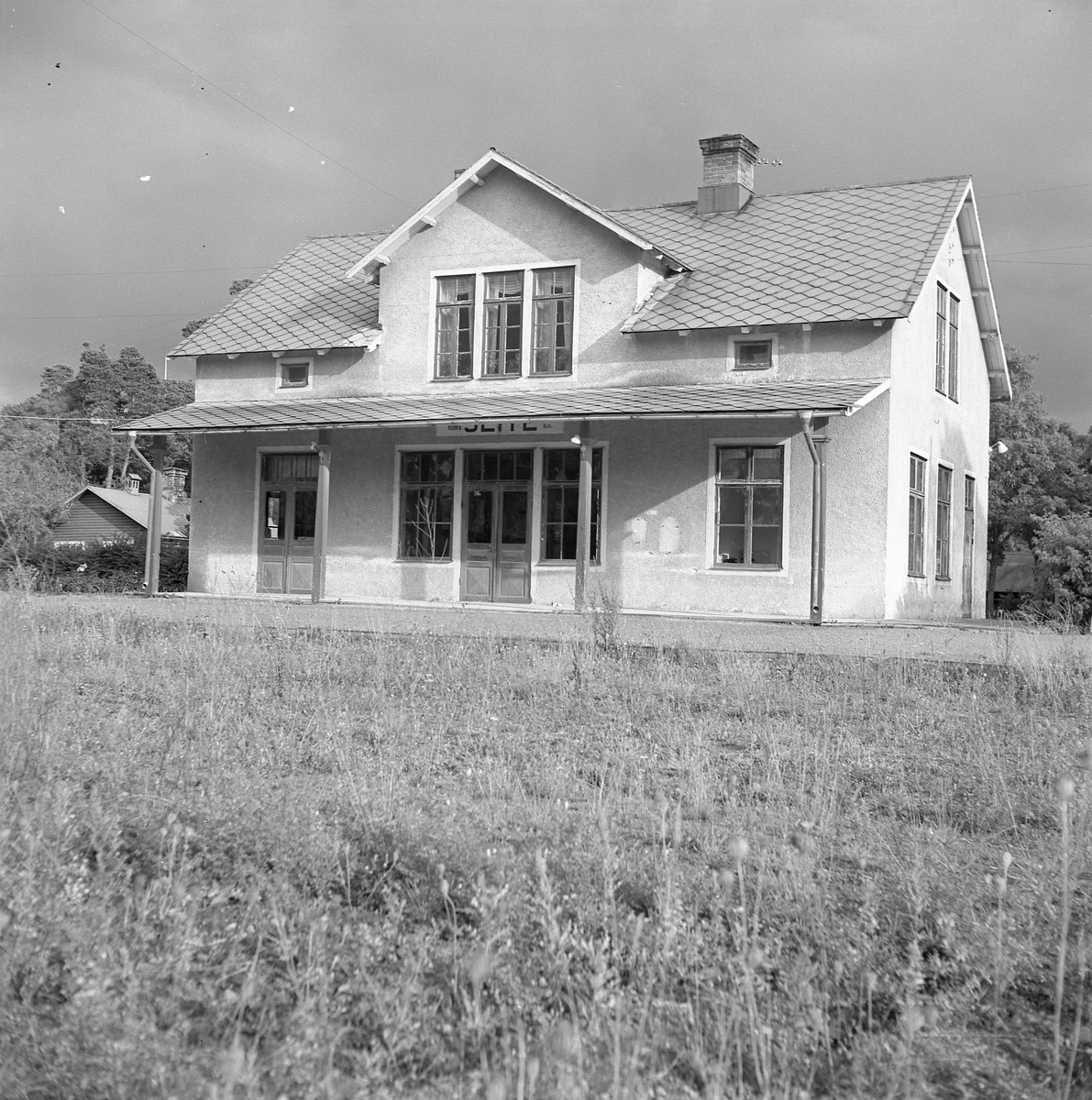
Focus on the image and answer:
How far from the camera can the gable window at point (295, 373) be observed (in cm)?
2234

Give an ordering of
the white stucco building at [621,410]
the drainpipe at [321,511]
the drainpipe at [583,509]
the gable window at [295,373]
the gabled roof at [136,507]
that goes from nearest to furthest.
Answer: the drainpipe at [583,509]
the white stucco building at [621,410]
the drainpipe at [321,511]
the gable window at [295,373]
the gabled roof at [136,507]

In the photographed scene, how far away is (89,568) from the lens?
26.4 metres

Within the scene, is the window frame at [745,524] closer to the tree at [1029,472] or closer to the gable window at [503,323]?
the gable window at [503,323]

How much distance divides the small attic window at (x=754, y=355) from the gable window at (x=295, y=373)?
7.62 metres

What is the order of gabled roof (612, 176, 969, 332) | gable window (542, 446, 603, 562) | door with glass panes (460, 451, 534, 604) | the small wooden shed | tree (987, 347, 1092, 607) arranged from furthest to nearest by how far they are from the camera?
1. the small wooden shed
2. tree (987, 347, 1092, 607)
3. door with glass panes (460, 451, 534, 604)
4. gable window (542, 446, 603, 562)
5. gabled roof (612, 176, 969, 332)

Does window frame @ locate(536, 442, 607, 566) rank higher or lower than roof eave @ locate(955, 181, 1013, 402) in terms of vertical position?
lower

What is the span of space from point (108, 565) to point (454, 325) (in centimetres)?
1009

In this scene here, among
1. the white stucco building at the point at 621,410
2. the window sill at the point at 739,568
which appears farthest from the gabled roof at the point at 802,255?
the window sill at the point at 739,568

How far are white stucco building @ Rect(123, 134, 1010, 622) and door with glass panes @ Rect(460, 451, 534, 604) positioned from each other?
0.04m

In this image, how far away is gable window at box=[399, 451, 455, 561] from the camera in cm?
2083

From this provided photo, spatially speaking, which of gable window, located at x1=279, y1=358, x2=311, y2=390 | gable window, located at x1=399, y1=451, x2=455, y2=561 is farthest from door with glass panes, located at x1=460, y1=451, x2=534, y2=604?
gable window, located at x1=279, y1=358, x2=311, y2=390

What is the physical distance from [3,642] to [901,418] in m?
14.8

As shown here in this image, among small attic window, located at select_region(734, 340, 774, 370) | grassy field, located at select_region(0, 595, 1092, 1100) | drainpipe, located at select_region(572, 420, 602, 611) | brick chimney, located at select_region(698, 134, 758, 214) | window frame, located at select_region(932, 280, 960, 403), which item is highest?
brick chimney, located at select_region(698, 134, 758, 214)

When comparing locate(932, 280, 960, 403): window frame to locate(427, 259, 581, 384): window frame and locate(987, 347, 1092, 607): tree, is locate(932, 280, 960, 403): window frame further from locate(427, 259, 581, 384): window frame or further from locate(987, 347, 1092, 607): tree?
locate(987, 347, 1092, 607): tree
